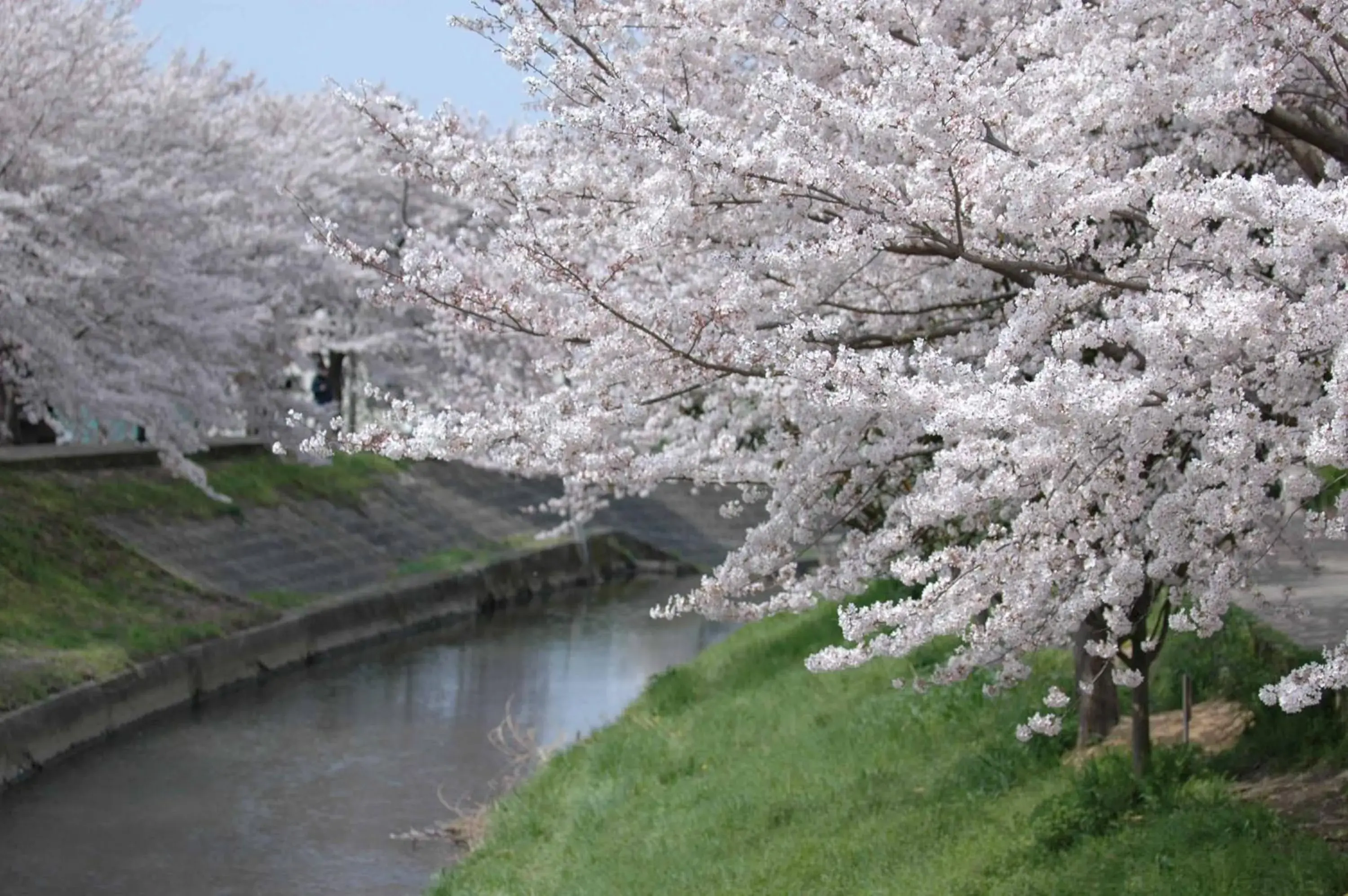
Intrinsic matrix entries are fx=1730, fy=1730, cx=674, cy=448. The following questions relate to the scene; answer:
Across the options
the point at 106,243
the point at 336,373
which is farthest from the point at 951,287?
the point at 336,373

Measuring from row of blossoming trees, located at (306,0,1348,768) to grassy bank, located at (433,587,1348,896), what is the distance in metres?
0.56

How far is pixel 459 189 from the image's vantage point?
8273 millimetres

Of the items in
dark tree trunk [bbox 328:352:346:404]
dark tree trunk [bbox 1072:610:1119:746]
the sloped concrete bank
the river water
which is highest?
dark tree trunk [bbox 328:352:346:404]

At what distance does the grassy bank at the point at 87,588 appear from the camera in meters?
17.5

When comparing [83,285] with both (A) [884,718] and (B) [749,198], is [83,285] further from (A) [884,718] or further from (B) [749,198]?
(B) [749,198]

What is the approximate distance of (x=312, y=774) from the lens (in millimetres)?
16656

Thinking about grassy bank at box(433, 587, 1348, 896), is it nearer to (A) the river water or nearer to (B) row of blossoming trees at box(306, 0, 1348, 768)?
(B) row of blossoming trees at box(306, 0, 1348, 768)

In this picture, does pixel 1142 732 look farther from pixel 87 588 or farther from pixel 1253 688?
pixel 87 588

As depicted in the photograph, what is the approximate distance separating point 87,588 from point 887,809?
1390 centimetres

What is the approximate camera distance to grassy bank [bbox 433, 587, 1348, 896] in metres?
7.12

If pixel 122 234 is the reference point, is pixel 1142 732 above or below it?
below

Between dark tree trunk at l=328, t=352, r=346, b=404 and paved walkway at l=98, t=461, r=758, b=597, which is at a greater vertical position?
dark tree trunk at l=328, t=352, r=346, b=404

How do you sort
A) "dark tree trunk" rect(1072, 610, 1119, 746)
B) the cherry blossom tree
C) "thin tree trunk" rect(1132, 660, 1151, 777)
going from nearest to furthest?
"thin tree trunk" rect(1132, 660, 1151, 777), "dark tree trunk" rect(1072, 610, 1119, 746), the cherry blossom tree

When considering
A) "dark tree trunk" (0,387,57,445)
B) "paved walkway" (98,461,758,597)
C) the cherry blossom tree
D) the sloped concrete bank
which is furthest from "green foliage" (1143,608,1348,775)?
"paved walkway" (98,461,758,597)
